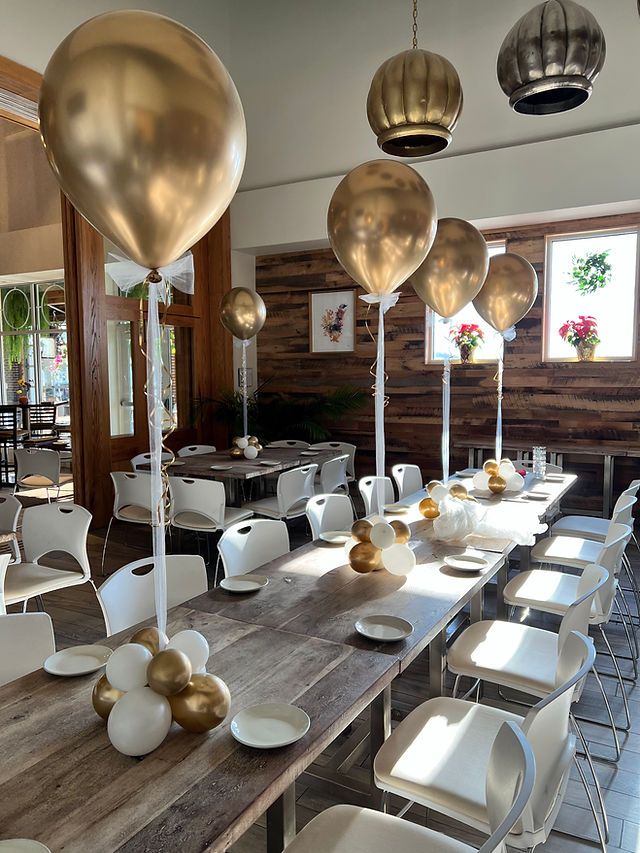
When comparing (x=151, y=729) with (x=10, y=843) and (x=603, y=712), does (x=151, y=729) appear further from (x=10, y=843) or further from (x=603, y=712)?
(x=603, y=712)

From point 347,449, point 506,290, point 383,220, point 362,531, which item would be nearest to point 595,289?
point 506,290

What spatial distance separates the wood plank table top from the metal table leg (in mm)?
266

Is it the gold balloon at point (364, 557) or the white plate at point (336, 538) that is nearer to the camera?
the gold balloon at point (364, 557)

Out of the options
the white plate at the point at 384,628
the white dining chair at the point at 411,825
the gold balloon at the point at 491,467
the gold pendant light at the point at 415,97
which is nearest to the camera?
the white dining chair at the point at 411,825

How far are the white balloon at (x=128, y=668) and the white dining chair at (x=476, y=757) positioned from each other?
0.69m

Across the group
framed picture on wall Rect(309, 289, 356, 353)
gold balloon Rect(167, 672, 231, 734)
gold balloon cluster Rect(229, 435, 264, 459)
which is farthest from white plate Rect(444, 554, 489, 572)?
framed picture on wall Rect(309, 289, 356, 353)

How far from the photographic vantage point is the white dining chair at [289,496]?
4426mm

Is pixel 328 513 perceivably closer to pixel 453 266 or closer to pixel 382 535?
pixel 382 535

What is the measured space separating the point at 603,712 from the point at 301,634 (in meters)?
1.70

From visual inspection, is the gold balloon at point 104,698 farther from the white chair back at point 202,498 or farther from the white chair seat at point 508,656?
the white chair back at point 202,498

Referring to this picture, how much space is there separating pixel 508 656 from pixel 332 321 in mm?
5760

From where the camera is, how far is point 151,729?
126 centimetres

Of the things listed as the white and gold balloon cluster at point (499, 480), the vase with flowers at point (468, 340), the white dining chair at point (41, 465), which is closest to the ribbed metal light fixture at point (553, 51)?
the white and gold balloon cluster at point (499, 480)

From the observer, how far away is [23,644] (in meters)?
1.77
